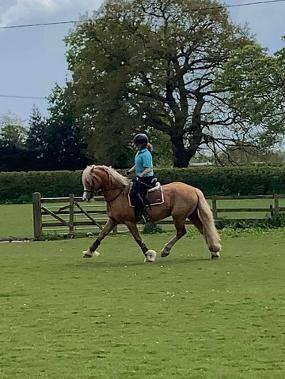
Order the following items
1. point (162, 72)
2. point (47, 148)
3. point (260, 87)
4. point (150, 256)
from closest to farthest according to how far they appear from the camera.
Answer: point (150, 256), point (260, 87), point (162, 72), point (47, 148)

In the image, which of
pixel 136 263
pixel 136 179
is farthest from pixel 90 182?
pixel 136 263

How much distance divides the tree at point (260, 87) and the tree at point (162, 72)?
5737 mm

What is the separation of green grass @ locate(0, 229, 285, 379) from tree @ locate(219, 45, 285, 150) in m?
37.8

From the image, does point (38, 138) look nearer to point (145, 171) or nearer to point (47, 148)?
point (47, 148)

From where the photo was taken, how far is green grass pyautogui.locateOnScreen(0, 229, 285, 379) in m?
6.43

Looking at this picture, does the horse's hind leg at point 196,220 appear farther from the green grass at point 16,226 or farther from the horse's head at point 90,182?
Result: the green grass at point 16,226

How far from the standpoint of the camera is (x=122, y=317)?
8703 mm

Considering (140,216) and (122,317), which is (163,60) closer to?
(140,216)

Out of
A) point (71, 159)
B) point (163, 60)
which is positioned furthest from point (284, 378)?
point (71, 159)

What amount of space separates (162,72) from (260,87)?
10.4 metres

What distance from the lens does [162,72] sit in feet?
202

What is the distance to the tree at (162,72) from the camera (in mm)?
61281

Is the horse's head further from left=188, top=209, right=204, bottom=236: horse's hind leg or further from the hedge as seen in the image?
the hedge

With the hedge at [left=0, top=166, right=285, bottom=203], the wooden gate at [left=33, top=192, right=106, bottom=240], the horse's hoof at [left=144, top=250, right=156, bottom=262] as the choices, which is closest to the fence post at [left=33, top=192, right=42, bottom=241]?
the wooden gate at [left=33, top=192, right=106, bottom=240]
